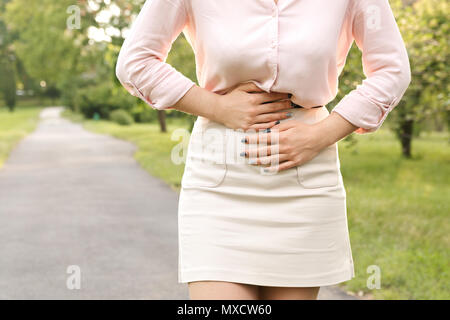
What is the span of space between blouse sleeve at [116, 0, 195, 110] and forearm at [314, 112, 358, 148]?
45 cm

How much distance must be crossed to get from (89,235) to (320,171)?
5.79 m

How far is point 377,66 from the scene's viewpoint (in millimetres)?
2064

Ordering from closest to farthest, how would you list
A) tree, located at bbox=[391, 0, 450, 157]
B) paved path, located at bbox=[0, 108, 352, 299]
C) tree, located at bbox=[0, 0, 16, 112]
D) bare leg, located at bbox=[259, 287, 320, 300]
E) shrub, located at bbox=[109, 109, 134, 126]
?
bare leg, located at bbox=[259, 287, 320, 300] → paved path, located at bbox=[0, 108, 352, 299] → tree, located at bbox=[391, 0, 450, 157] → shrub, located at bbox=[109, 109, 134, 126] → tree, located at bbox=[0, 0, 16, 112]

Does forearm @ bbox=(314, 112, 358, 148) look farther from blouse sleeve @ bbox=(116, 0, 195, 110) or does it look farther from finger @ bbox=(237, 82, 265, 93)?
blouse sleeve @ bbox=(116, 0, 195, 110)

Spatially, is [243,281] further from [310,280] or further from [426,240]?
[426,240]

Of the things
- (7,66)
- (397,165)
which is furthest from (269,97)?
(7,66)

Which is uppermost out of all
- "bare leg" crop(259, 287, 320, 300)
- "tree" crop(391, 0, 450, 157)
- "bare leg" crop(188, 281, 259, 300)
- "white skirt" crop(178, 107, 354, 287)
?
"white skirt" crop(178, 107, 354, 287)

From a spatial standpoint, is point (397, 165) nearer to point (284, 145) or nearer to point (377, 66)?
point (377, 66)

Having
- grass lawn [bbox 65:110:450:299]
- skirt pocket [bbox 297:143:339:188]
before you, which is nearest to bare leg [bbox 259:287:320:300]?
skirt pocket [bbox 297:143:339:188]

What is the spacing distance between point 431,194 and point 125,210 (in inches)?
203

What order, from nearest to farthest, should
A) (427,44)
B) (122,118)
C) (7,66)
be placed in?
1. (427,44)
2. (122,118)
3. (7,66)

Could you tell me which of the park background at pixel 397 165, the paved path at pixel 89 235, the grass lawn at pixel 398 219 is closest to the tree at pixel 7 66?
the park background at pixel 397 165

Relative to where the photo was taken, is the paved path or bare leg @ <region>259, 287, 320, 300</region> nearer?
bare leg @ <region>259, 287, 320, 300</region>

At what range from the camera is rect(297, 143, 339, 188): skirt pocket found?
2014mm
